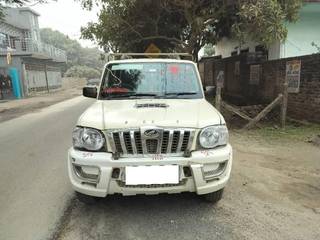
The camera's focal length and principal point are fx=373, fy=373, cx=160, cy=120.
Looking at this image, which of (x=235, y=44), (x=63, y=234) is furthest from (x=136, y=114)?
(x=235, y=44)

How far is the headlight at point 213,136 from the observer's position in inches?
159

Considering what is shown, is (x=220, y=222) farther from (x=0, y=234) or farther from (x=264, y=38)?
(x=264, y=38)

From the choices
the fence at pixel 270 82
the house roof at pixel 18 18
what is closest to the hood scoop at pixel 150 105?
the fence at pixel 270 82

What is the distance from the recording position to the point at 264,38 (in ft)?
34.8

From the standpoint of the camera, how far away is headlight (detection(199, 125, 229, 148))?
4.03 metres

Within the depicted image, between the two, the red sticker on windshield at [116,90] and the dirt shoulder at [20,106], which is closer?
the red sticker on windshield at [116,90]

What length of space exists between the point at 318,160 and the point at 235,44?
12917 mm

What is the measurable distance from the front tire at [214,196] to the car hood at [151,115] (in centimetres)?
86

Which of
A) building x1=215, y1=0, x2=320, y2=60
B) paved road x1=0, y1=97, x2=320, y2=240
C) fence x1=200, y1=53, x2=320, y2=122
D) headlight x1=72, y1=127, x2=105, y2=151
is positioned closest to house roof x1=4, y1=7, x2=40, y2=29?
fence x1=200, y1=53, x2=320, y2=122

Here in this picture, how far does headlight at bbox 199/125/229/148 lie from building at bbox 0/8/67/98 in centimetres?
2439

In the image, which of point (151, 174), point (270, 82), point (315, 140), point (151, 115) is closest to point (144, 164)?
point (151, 174)

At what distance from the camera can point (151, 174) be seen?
3.90 metres

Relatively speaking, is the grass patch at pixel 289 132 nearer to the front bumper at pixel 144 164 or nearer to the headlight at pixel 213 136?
the headlight at pixel 213 136

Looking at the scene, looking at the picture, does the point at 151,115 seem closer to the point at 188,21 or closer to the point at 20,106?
the point at 188,21
